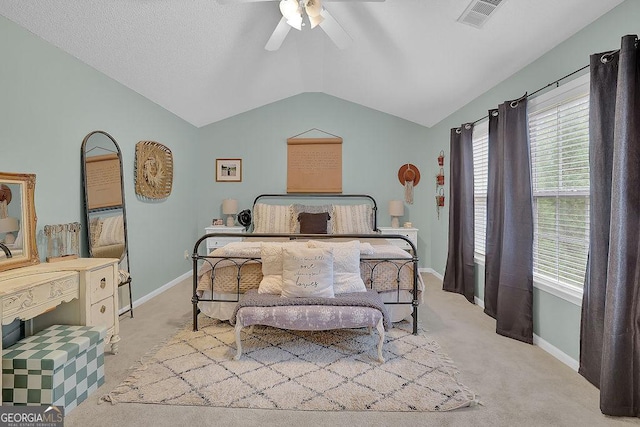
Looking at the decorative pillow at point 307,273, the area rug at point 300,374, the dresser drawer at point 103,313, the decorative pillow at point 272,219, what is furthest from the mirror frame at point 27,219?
the decorative pillow at point 272,219

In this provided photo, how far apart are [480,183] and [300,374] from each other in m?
2.86

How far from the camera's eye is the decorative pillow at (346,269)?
2.63 meters

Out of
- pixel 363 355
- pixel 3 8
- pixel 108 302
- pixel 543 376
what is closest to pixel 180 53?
pixel 3 8

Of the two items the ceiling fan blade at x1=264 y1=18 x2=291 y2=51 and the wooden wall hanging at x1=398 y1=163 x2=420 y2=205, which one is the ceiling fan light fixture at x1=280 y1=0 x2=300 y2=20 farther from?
the wooden wall hanging at x1=398 y1=163 x2=420 y2=205

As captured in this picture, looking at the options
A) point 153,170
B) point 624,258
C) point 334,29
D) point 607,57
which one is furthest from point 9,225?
point 607,57

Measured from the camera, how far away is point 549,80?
2.51m

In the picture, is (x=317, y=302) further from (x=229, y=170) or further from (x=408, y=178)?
(x=229, y=170)

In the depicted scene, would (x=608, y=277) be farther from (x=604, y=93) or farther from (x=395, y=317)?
(x=395, y=317)

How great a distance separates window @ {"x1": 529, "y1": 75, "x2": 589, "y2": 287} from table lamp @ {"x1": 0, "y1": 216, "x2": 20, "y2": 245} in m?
3.77

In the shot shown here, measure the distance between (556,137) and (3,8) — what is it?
12.8 ft

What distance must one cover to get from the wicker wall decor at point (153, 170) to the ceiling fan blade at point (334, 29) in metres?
2.36

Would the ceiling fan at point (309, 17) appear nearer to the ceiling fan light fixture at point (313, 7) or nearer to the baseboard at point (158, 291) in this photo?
the ceiling fan light fixture at point (313, 7)

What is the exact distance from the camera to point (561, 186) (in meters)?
2.46

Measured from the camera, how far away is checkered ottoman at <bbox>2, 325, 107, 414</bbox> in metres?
1.68
